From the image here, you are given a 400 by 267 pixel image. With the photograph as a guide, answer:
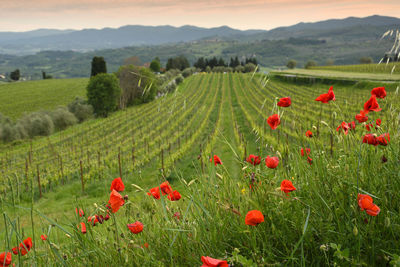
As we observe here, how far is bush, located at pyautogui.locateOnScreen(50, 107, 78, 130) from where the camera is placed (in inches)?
1420

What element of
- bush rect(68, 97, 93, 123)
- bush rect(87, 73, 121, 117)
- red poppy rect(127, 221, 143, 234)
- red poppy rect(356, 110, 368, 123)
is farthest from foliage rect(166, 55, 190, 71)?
red poppy rect(127, 221, 143, 234)

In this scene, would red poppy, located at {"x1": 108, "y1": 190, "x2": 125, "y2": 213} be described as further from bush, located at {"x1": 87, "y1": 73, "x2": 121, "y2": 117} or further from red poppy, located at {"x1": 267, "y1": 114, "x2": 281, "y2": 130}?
bush, located at {"x1": 87, "y1": 73, "x2": 121, "y2": 117}

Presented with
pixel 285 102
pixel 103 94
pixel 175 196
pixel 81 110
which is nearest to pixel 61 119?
pixel 81 110

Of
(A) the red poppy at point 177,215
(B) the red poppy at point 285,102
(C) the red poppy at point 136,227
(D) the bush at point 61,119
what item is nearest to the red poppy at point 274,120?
(B) the red poppy at point 285,102

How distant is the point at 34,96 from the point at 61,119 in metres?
22.3

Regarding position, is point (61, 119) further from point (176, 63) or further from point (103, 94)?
point (176, 63)

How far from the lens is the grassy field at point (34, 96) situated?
45.6 meters

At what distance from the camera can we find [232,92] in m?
45.0

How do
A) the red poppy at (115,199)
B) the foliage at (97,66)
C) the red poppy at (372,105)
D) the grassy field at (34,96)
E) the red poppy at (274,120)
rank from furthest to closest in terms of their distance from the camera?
1. the foliage at (97,66)
2. the grassy field at (34,96)
3. the red poppy at (372,105)
4. the red poppy at (274,120)
5. the red poppy at (115,199)

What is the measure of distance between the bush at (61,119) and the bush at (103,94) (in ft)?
14.7

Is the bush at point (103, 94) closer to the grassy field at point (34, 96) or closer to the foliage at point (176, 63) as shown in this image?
the grassy field at point (34, 96)

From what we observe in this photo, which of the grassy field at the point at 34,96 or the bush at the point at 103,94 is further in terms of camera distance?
the grassy field at the point at 34,96

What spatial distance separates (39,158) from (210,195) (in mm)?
21121

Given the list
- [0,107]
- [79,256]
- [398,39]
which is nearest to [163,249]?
[79,256]
